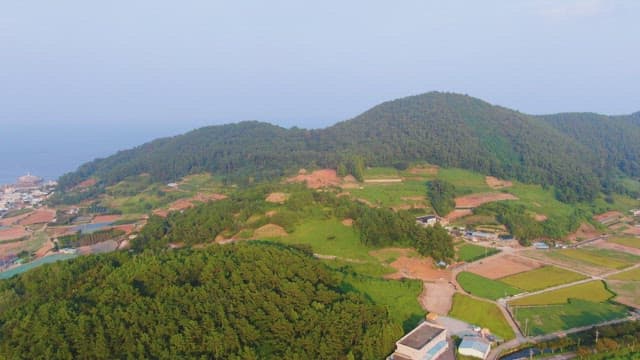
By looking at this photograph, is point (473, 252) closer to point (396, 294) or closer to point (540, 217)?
point (540, 217)

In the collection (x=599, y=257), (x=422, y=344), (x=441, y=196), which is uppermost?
(x=441, y=196)

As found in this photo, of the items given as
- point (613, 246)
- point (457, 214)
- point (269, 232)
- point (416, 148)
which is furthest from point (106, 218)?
point (613, 246)

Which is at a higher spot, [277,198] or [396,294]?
[277,198]

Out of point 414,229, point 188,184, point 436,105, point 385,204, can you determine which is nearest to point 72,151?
point 188,184

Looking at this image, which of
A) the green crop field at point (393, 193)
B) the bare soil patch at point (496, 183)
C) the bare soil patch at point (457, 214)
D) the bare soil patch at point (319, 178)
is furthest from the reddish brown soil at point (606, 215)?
the bare soil patch at point (319, 178)

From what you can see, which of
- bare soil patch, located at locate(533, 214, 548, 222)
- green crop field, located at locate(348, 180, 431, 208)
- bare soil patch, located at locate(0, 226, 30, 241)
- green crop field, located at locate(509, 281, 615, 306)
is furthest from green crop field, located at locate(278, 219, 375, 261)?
bare soil patch, located at locate(0, 226, 30, 241)
